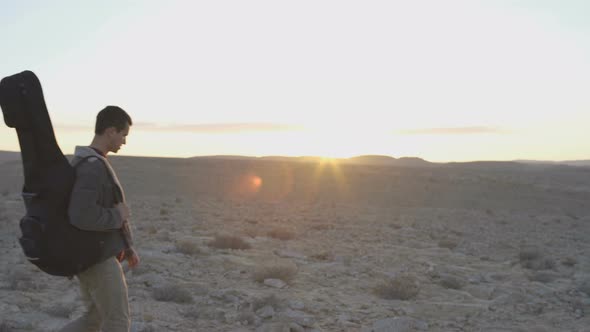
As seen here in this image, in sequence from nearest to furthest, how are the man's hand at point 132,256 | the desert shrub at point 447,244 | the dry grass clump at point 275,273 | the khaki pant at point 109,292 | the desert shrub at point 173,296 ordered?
the khaki pant at point 109,292 < the man's hand at point 132,256 < the desert shrub at point 173,296 < the dry grass clump at point 275,273 < the desert shrub at point 447,244

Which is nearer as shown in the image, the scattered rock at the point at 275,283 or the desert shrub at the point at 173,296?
the desert shrub at the point at 173,296

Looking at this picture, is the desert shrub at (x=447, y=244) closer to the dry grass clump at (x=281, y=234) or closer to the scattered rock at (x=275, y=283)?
the dry grass clump at (x=281, y=234)

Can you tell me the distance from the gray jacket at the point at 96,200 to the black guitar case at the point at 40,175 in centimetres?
7

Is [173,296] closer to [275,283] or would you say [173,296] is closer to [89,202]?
[275,283]

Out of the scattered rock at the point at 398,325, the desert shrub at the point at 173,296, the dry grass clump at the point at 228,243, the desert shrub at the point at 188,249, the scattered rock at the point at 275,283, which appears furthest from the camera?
the dry grass clump at the point at 228,243

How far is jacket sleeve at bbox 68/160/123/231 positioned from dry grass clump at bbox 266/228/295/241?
1114 centimetres

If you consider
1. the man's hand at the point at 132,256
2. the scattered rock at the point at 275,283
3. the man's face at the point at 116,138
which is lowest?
the scattered rock at the point at 275,283

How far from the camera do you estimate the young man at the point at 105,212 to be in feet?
11.6

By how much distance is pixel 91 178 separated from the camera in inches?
141

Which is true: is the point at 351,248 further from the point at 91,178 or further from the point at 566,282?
the point at 91,178

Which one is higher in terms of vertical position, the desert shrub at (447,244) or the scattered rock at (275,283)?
the scattered rock at (275,283)

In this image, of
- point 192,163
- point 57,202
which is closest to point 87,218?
point 57,202

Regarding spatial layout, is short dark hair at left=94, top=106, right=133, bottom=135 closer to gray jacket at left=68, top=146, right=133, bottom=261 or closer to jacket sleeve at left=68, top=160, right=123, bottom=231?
gray jacket at left=68, top=146, right=133, bottom=261

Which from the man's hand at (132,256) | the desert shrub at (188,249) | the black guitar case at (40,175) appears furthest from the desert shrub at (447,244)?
the black guitar case at (40,175)
